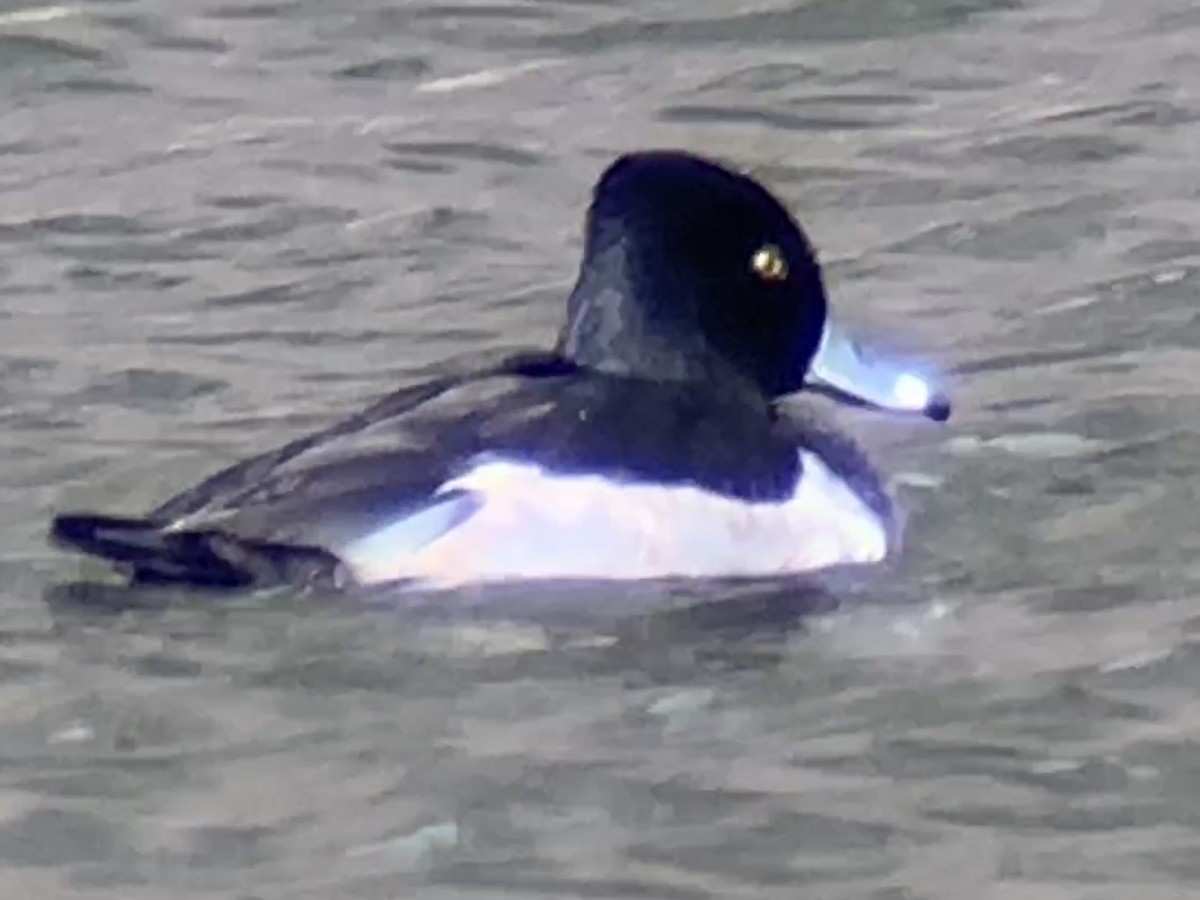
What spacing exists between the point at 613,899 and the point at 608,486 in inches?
41.1

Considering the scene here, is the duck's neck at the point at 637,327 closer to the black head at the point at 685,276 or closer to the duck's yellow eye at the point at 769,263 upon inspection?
the black head at the point at 685,276

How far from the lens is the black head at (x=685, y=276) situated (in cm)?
714

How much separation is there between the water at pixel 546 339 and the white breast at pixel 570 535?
0.35 feet

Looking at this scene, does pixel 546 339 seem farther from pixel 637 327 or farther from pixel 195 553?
pixel 195 553

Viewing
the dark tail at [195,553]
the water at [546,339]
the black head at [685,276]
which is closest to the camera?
the water at [546,339]

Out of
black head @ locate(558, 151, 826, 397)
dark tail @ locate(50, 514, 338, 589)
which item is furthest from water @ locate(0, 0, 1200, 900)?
black head @ locate(558, 151, 826, 397)

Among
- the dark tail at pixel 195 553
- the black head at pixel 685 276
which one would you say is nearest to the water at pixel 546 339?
the dark tail at pixel 195 553

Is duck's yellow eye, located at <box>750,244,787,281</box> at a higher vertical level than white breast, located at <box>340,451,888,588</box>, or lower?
higher

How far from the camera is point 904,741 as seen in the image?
6387mm

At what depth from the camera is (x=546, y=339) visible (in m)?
8.38

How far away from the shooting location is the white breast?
6.67m

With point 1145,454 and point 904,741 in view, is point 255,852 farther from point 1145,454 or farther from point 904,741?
point 1145,454

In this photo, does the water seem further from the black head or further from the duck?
the black head

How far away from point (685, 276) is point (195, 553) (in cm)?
109
